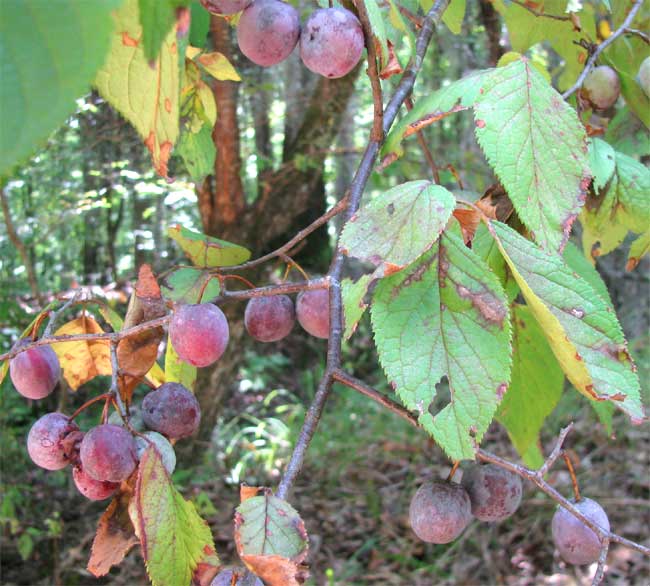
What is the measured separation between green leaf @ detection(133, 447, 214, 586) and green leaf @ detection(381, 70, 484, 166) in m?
0.36

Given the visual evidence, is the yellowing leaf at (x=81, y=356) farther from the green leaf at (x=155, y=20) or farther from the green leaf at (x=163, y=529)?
the green leaf at (x=155, y=20)

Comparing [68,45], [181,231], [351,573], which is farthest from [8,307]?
[68,45]

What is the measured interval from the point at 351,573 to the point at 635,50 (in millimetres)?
2440

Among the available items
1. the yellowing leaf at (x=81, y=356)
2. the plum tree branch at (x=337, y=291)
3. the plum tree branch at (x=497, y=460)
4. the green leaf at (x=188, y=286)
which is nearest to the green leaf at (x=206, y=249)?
the green leaf at (x=188, y=286)

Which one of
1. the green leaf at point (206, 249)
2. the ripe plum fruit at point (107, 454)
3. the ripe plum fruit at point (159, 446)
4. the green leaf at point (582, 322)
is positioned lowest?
the ripe plum fruit at point (159, 446)

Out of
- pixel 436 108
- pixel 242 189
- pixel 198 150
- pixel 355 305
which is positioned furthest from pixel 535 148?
pixel 242 189

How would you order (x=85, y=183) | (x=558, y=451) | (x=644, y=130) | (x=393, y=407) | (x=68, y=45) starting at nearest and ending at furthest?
(x=68, y=45) < (x=393, y=407) < (x=558, y=451) < (x=644, y=130) < (x=85, y=183)

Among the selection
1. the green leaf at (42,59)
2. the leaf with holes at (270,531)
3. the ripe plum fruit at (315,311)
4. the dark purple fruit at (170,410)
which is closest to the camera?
the green leaf at (42,59)

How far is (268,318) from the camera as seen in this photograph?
912mm

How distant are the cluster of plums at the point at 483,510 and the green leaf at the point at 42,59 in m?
0.64

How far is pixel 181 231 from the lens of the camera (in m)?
0.94

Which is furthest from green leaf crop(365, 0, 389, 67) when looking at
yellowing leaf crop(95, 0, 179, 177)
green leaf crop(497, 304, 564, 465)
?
green leaf crop(497, 304, 564, 465)

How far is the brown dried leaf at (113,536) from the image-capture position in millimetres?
720

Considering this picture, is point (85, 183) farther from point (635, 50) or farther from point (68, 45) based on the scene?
point (68, 45)
